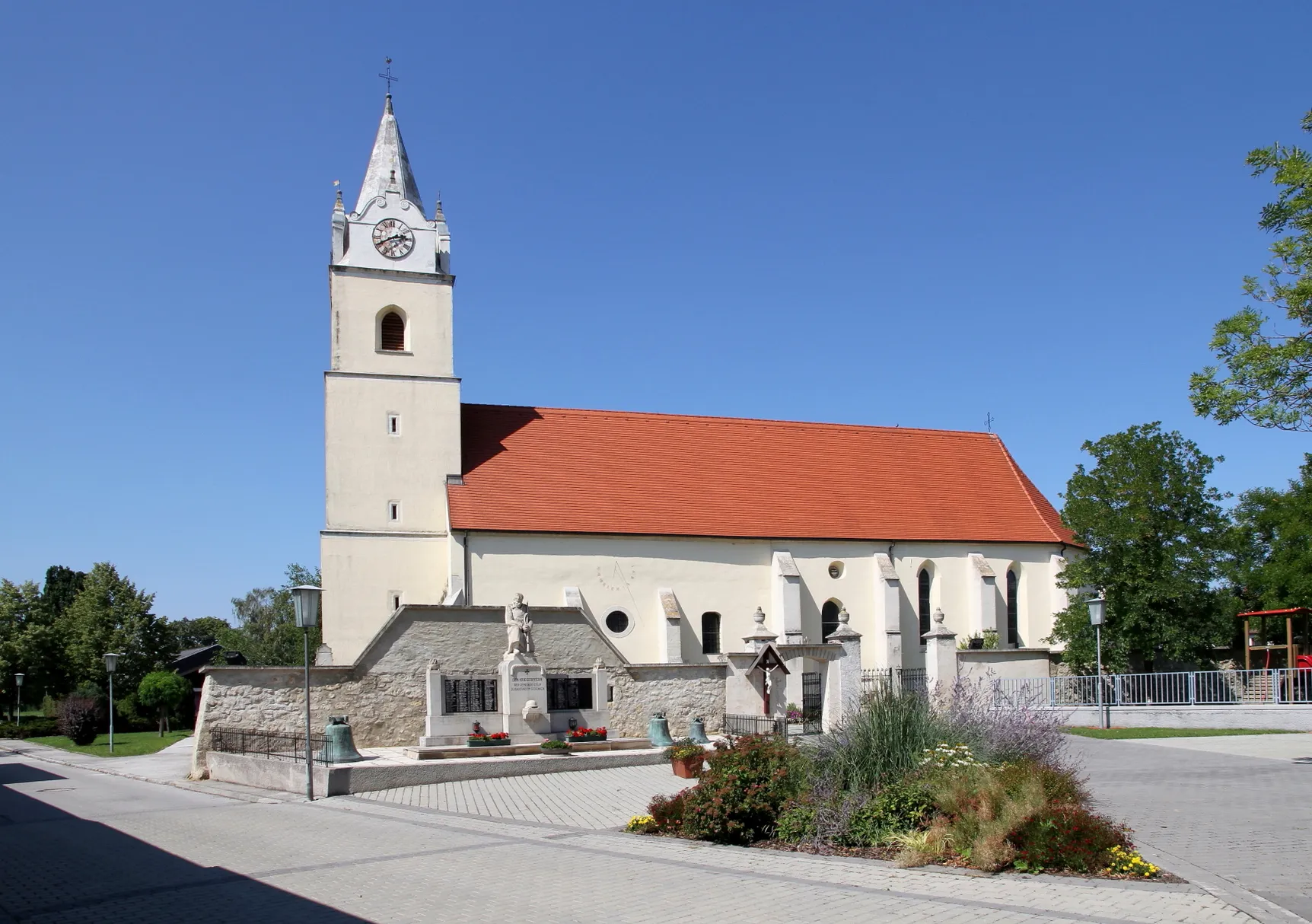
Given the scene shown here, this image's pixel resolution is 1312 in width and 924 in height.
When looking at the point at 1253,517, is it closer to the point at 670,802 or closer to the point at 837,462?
the point at 837,462

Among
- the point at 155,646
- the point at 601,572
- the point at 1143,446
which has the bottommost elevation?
the point at 155,646

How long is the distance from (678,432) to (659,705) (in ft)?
40.9

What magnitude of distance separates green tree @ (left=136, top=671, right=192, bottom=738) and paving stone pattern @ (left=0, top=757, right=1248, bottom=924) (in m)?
28.0

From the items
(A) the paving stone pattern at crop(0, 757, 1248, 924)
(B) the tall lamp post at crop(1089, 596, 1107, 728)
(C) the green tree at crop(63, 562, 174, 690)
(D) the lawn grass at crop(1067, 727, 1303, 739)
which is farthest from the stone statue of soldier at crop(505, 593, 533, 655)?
(C) the green tree at crop(63, 562, 174, 690)

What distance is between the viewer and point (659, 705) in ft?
80.6

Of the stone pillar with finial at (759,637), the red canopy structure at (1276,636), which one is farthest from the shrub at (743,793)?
the red canopy structure at (1276,636)

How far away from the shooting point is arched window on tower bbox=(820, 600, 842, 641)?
3238 centimetres

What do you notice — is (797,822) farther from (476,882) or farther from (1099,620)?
(1099,620)

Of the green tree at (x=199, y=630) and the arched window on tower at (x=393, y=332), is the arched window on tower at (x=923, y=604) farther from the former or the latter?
the green tree at (x=199, y=630)

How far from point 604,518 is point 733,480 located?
4.99 m

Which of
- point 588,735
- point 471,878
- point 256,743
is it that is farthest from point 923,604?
point 471,878

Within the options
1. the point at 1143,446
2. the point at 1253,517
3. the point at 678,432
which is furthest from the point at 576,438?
the point at 1253,517

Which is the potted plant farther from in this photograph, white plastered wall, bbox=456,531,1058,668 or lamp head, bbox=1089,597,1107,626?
white plastered wall, bbox=456,531,1058,668

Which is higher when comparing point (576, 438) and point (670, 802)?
point (576, 438)
